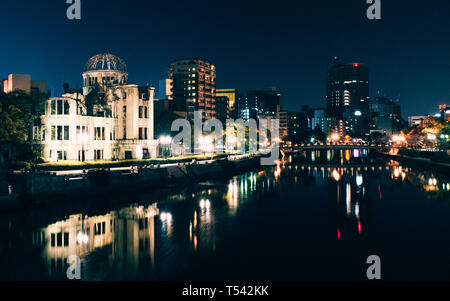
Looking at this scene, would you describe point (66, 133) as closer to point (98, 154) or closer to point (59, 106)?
point (59, 106)

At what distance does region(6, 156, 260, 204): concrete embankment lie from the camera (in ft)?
118

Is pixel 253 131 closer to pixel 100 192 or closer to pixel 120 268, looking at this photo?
pixel 100 192

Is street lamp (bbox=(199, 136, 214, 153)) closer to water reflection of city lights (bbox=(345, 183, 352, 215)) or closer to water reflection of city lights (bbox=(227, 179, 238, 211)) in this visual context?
water reflection of city lights (bbox=(227, 179, 238, 211))

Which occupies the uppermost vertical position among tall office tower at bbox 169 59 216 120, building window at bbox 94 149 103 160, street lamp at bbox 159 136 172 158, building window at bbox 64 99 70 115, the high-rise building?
tall office tower at bbox 169 59 216 120

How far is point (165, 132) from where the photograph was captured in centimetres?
7856

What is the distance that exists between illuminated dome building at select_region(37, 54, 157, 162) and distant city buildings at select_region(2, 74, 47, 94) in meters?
8.30

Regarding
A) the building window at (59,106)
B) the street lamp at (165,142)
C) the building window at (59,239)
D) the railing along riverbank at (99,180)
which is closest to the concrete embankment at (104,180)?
the railing along riverbank at (99,180)

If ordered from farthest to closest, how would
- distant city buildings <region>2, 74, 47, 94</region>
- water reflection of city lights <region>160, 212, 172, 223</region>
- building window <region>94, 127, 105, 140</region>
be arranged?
distant city buildings <region>2, 74, 47, 94</region>
building window <region>94, 127, 105, 140</region>
water reflection of city lights <region>160, 212, 172, 223</region>

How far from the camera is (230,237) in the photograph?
28.5m

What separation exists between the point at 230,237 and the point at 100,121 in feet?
120

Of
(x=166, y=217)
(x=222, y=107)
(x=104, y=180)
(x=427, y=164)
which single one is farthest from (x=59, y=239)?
(x=222, y=107)

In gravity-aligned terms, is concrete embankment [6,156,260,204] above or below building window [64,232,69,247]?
above

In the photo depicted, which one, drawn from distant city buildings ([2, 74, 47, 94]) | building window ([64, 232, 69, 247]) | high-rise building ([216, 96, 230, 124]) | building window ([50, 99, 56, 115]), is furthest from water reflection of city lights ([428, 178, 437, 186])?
high-rise building ([216, 96, 230, 124])

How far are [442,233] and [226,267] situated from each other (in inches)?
746
